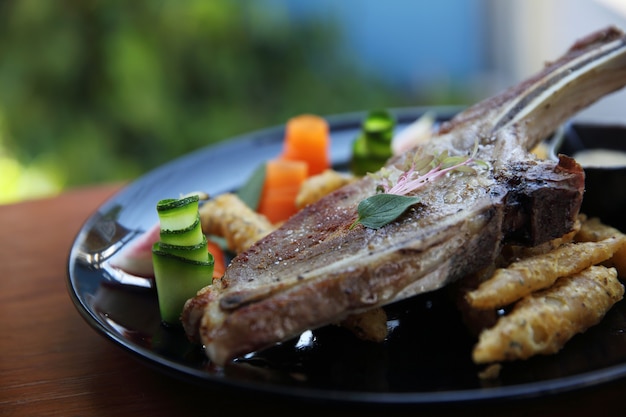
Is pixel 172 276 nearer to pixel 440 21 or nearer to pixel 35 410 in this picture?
pixel 35 410

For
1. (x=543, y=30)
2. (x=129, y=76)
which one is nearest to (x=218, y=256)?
(x=129, y=76)

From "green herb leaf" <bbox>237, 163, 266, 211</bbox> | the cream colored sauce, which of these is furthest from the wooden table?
the cream colored sauce

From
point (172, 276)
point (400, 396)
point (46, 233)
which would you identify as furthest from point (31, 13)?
point (400, 396)

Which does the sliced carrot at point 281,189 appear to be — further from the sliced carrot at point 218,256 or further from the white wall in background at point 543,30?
the white wall in background at point 543,30

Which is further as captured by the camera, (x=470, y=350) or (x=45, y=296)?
(x=45, y=296)

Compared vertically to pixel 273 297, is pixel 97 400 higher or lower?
lower

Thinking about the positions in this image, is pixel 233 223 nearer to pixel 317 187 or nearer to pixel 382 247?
pixel 317 187
